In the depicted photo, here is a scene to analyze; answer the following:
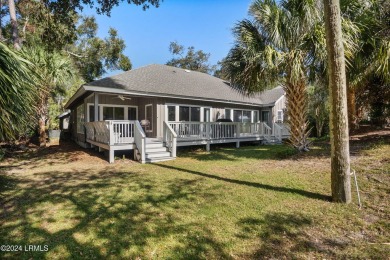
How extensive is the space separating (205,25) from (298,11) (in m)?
9.25

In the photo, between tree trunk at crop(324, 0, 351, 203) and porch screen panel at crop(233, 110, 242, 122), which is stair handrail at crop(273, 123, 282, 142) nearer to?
porch screen panel at crop(233, 110, 242, 122)

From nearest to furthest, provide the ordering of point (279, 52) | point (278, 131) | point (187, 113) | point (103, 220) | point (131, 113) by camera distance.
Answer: point (103, 220) → point (279, 52) → point (131, 113) → point (187, 113) → point (278, 131)

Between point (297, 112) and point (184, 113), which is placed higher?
point (184, 113)

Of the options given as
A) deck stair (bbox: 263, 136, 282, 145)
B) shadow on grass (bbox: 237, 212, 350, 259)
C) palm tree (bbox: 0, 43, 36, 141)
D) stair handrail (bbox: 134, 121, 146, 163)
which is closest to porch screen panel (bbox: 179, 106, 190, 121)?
stair handrail (bbox: 134, 121, 146, 163)

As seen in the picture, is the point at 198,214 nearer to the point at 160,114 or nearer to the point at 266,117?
the point at 160,114

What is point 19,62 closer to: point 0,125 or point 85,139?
point 0,125

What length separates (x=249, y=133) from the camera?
51.6 ft

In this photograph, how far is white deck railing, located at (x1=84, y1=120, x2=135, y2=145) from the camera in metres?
9.69

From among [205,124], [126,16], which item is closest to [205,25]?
[126,16]

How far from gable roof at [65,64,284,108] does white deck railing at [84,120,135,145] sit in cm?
171

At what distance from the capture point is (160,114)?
13.1 meters

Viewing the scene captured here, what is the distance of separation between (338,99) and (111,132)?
8.15 m

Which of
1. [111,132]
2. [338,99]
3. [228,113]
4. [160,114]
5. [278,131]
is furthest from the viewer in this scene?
[278,131]

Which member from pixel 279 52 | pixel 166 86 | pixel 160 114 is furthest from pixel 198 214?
pixel 166 86
